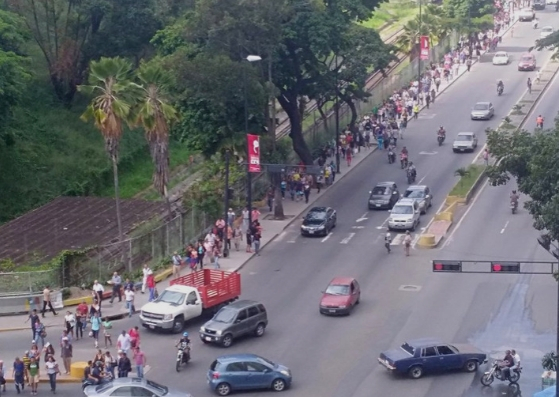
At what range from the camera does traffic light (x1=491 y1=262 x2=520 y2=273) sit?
42625mm

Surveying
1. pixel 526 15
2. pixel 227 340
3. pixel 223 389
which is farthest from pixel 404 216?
pixel 526 15

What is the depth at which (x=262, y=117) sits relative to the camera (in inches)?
2522

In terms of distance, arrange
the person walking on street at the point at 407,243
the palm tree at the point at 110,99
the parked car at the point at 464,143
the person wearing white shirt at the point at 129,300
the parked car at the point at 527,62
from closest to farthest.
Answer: the person wearing white shirt at the point at 129,300
the palm tree at the point at 110,99
the person walking on street at the point at 407,243
the parked car at the point at 464,143
the parked car at the point at 527,62

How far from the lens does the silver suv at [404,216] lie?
198ft

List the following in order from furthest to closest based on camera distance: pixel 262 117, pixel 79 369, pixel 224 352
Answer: pixel 262 117 → pixel 224 352 → pixel 79 369

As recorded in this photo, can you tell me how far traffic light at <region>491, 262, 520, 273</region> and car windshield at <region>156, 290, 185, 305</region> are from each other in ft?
38.2

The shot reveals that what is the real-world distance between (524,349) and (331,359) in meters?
6.97

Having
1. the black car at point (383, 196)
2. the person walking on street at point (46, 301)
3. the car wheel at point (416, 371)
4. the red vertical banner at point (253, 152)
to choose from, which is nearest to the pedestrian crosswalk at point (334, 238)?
the black car at point (383, 196)

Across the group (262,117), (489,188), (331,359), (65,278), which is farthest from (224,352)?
(489,188)

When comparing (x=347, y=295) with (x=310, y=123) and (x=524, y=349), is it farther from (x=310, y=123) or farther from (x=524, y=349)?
(x=310, y=123)

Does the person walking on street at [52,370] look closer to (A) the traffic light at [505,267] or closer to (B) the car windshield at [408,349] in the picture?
(B) the car windshield at [408,349]

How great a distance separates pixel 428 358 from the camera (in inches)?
1590

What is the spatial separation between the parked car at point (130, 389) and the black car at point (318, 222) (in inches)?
940

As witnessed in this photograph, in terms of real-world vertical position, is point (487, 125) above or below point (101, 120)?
below
